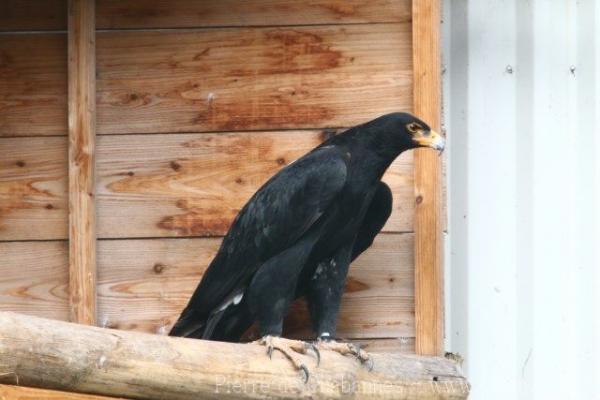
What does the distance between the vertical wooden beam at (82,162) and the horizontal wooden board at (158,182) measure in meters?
0.08

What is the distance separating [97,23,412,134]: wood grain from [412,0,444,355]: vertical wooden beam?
0.24ft

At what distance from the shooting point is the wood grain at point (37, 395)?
361cm

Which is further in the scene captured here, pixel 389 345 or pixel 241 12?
pixel 241 12

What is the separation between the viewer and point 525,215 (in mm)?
5215

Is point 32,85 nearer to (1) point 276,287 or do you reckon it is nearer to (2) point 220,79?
(2) point 220,79

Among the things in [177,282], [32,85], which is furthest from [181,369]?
[32,85]

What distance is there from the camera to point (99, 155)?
15.8 ft

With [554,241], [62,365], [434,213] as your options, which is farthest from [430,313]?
[62,365]

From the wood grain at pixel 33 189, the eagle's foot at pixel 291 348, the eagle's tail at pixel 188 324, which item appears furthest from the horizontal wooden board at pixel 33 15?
the eagle's foot at pixel 291 348

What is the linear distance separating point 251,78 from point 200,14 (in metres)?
0.31

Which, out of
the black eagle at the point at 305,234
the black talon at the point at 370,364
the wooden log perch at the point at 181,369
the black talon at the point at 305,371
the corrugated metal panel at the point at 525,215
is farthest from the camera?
the corrugated metal panel at the point at 525,215

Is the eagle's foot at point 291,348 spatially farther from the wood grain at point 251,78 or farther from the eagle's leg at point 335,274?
the wood grain at point 251,78

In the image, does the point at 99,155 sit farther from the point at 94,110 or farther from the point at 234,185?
the point at 234,185

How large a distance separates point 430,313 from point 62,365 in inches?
61.8
